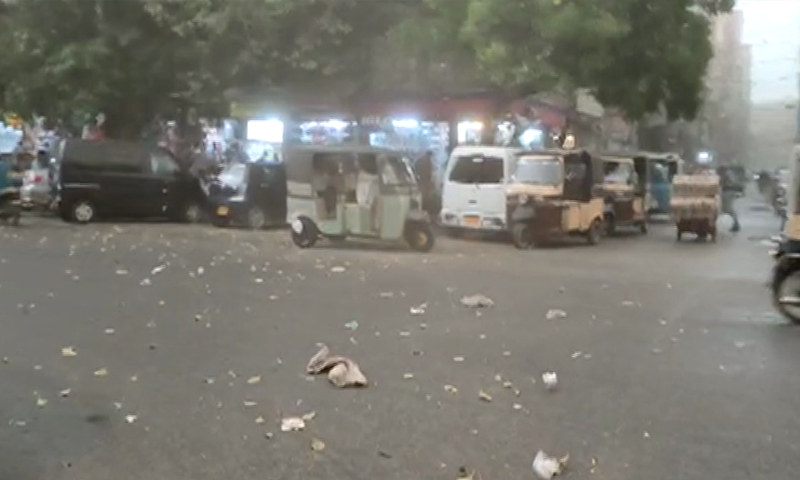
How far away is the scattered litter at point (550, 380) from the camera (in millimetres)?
8367

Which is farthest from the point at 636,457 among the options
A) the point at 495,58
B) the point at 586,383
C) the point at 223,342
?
the point at 495,58

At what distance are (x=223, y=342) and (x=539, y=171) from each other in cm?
1442

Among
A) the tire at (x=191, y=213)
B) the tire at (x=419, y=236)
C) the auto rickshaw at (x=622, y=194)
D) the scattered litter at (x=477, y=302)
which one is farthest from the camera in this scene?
the tire at (x=191, y=213)

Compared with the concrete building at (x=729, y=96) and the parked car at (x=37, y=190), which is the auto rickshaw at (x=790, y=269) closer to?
the parked car at (x=37, y=190)

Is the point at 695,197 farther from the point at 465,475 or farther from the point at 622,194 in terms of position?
the point at 465,475

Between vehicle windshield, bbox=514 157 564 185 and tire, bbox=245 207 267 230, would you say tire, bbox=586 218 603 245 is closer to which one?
vehicle windshield, bbox=514 157 564 185

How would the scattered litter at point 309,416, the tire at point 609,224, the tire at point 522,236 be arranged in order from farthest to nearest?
1. the tire at point 609,224
2. the tire at point 522,236
3. the scattered litter at point 309,416

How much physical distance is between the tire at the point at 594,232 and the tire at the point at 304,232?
636 centimetres

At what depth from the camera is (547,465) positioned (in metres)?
6.17

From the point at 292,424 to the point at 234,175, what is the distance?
19.6 meters

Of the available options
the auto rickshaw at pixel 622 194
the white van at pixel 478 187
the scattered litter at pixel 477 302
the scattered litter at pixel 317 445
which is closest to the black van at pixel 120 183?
the white van at pixel 478 187

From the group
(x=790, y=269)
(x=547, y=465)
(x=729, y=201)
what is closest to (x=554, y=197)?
(x=729, y=201)

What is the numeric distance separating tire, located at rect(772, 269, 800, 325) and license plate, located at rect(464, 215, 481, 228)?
11.1m

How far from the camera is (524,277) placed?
16141mm
